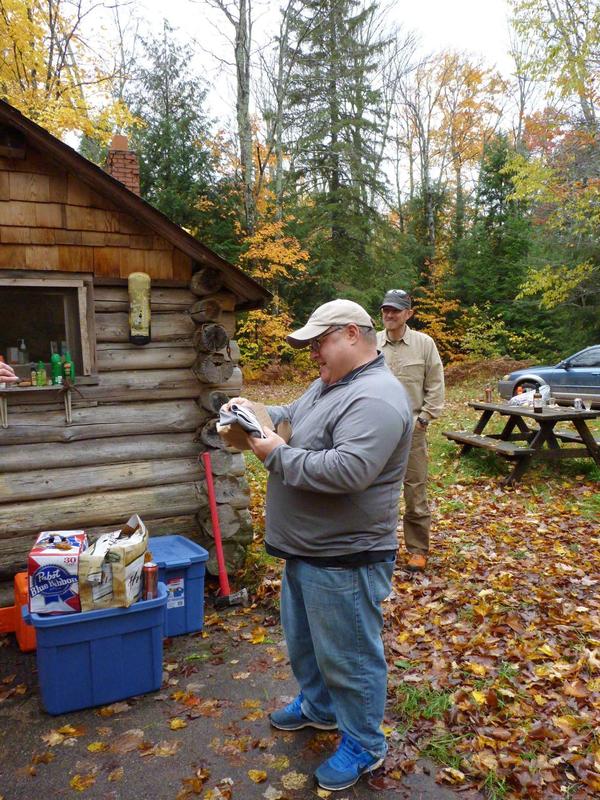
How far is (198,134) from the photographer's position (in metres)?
20.0

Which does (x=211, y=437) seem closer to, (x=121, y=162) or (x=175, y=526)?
(x=175, y=526)

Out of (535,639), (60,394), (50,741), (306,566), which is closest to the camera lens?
(306,566)

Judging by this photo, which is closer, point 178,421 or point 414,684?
point 414,684

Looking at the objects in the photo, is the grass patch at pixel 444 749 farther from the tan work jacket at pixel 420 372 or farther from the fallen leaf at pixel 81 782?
the tan work jacket at pixel 420 372

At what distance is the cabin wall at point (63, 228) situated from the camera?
4.66 metres

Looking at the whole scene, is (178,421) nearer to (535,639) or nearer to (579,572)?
(535,639)

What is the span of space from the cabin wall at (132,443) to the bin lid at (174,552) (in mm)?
391

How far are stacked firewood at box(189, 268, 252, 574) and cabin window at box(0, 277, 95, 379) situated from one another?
0.95m

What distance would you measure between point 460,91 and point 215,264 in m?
27.6

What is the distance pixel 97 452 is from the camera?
5.07 metres

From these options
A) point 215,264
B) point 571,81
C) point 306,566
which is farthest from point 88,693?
point 571,81

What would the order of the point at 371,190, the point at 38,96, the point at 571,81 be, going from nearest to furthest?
1. the point at 38,96
2. the point at 571,81
3. the point at 371,190

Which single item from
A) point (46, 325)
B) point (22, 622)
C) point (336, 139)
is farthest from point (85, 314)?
point (336, 139)

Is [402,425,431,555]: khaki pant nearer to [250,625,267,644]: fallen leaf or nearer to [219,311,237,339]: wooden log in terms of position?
[250,625,267,644]: fallen leaf
